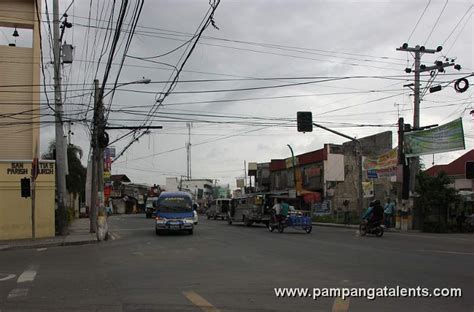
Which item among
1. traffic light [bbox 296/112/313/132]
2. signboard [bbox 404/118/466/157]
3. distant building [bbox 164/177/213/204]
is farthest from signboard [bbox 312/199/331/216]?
distant building [bbox 164/177/213/204]

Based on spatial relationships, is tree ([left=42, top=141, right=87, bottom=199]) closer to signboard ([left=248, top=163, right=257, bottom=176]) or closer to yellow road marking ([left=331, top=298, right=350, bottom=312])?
signboard ([left=248, top=163, right=257, bottom=176])

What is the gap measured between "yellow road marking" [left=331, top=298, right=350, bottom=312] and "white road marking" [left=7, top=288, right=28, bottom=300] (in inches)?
226

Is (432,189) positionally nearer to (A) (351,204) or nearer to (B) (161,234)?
(B) (161,234)

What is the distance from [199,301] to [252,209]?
28.7m

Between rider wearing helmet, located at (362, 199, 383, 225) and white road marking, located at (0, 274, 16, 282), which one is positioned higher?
rider wearing helmet, located at (362, 199, 383, 225)

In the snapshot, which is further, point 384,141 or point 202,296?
point 384,141

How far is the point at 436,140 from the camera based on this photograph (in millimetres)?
33094

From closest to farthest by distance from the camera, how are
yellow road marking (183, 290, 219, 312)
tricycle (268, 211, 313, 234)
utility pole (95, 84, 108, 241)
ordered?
yellow road marking (183, 290, 219, 312) → utility pole (95, 84, 108, 241) → tricycle (268, 211, 313, 234)

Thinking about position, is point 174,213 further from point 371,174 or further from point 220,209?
point 220,209

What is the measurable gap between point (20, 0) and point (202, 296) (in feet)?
93.8

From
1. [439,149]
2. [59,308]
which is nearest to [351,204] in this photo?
[439,149]

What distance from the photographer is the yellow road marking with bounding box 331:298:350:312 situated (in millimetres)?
8516

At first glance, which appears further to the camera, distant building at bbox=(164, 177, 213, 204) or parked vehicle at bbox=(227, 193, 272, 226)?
distant building at bbox=(164, 177, 213, 204)

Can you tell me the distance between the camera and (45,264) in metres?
15.7
